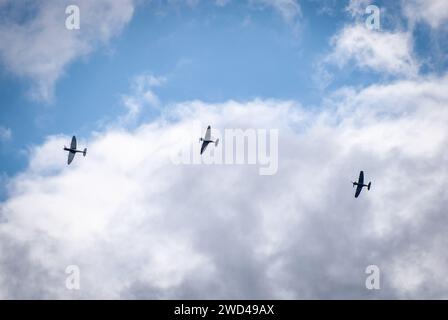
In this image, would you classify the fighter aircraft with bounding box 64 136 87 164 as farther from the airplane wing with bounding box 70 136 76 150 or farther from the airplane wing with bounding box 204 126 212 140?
the airplane wing with bounding box 204 126 212 140

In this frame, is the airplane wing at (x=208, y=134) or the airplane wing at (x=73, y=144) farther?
the airplane wing at (x=73, y=144)

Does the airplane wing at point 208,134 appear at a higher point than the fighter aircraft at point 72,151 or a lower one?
higher

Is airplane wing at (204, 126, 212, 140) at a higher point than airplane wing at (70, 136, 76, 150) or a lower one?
higher

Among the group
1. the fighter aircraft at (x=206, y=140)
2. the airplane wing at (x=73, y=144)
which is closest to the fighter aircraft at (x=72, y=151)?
the airplane wing at (x=73, y=144)

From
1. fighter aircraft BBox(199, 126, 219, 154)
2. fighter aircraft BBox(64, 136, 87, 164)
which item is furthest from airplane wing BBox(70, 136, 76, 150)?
fighter aircraft BBox(199, 126, 219, 154)

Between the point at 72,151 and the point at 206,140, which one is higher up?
the point at 206,140

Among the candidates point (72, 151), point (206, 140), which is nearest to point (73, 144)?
point (72, 151)

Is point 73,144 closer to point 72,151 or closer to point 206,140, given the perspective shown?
point 72,151

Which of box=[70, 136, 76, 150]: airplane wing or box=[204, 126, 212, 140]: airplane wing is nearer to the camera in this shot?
box=[204, 126, 212, 140]: airplane wing

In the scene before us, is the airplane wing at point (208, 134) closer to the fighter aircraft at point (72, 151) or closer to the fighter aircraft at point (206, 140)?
the fighter aircraft at point (206, 140)
